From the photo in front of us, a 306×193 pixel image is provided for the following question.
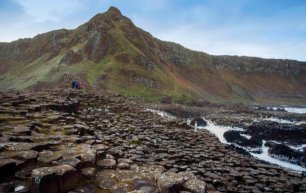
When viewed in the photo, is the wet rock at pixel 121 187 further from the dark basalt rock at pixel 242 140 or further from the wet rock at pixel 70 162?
the dark basalt rock at pixel 242 140

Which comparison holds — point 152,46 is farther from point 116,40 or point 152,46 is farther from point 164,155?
point 164,155

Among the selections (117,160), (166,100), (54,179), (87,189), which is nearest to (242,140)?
(117,160)

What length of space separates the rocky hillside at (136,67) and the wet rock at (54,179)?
33.3 m

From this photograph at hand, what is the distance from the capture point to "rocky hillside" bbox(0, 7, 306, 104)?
63.4m

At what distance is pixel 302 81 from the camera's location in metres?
122

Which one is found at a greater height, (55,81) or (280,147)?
(55,81)

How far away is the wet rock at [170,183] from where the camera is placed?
5.56m

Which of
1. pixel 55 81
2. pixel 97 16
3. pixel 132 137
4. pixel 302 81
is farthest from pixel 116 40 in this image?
pixel 302 81

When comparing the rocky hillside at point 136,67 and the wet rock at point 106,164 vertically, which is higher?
the rocky hillside at point 136,67

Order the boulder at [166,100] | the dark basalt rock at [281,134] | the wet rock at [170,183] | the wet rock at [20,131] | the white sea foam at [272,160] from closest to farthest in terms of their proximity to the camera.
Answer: the wet rock at [170,183] → the wet rock at [20,131] → the white sea foam at [272,160] → the dark basalt rock at [281,134] → the boulder at [166,100]

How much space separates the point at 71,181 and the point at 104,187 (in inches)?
25.4

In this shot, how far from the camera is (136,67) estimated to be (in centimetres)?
6856

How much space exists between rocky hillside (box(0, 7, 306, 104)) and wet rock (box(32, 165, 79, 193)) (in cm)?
3334

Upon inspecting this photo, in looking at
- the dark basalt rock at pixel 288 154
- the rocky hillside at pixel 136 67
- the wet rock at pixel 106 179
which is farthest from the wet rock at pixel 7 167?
the rocky hillside at pixel 136 67
